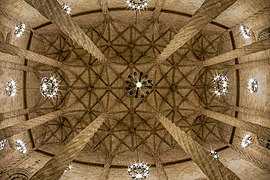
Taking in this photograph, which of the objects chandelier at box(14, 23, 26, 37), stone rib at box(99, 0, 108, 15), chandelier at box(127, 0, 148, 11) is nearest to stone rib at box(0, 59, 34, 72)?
chandelier at box(14, 23, 26, 37)

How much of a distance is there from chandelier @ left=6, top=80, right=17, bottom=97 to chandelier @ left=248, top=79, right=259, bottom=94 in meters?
12.7

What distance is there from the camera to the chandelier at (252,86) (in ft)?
57.3

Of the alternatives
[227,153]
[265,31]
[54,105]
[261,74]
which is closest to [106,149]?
[54,105]

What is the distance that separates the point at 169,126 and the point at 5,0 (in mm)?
9055

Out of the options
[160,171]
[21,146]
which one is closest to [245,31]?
[160,171]

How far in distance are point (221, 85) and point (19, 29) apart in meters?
11.1

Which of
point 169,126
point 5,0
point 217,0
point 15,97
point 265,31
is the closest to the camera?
point 217,0

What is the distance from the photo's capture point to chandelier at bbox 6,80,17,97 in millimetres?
17047

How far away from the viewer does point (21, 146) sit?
17938 mm

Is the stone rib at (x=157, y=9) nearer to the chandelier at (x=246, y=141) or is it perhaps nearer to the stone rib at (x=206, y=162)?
the stone rib at (x=206, y=162)

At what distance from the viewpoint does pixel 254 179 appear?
16641mm

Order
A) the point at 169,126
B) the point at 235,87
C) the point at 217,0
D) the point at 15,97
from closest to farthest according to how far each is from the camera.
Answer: the point at 217,0 < the point at 169,126 < the point at 15,97 < the point at 235,87

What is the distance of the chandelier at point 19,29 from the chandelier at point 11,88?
2.54 metres

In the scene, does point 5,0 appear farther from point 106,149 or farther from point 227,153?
point 227,153
